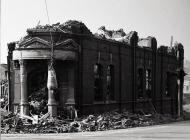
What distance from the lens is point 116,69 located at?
2055 cm

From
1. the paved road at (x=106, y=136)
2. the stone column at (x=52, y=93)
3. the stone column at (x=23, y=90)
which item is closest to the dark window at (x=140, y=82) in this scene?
the stone column at (x=52, y=93)

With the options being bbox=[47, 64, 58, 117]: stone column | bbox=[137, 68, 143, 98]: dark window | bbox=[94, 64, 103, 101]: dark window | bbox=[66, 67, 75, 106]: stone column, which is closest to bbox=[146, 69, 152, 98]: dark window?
bbox=[137, 68, 143, 98]: dark window

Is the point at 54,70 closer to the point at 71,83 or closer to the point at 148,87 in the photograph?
the point at 71,83

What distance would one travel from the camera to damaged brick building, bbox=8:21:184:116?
646 inches

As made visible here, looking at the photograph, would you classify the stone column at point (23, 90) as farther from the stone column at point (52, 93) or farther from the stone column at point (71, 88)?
the stone column at point (71, 88)

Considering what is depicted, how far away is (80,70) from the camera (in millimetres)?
17500

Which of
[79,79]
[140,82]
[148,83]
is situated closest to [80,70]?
[79,79]

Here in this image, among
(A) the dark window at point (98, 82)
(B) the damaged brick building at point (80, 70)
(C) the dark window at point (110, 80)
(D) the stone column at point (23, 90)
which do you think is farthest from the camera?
(C) the dark window at point (110, 80)

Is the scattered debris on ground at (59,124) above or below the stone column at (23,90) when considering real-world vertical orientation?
below

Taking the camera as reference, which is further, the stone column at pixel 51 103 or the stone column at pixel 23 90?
the stone column at pixel 23 90

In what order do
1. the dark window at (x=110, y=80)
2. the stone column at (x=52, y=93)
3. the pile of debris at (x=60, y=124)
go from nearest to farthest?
1. the pile of debris at (x=60, y=124)
2. the stone column at (x=52, y=93)
3. the dark window at (x=110, y=80)

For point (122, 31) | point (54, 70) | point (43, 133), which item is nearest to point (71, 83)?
point (54, 70)

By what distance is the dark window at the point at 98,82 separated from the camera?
19.2 meters

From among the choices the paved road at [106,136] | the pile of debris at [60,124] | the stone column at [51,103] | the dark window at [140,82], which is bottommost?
the paved road at [106,136]
